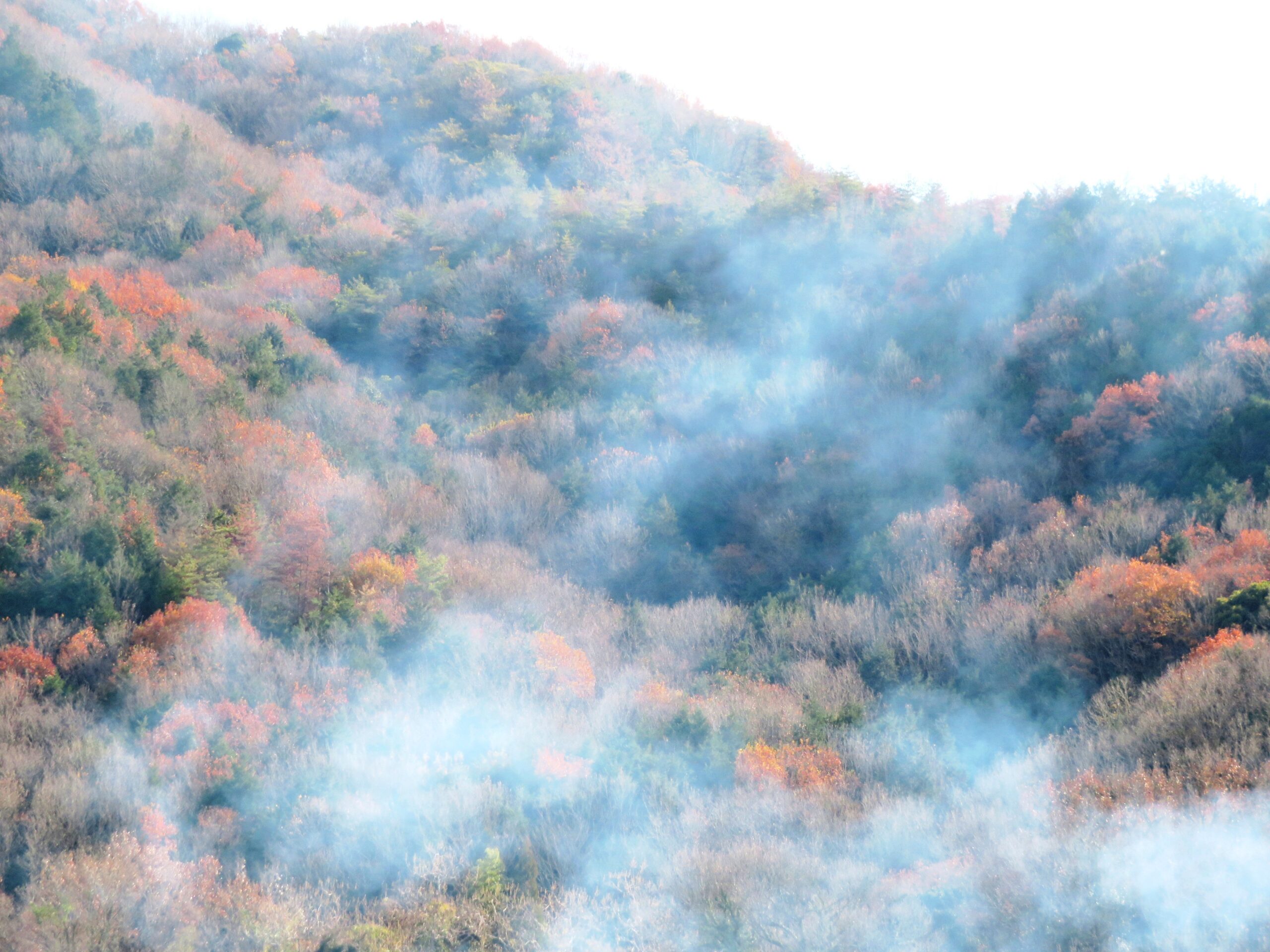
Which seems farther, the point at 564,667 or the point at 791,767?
the point at 564,667

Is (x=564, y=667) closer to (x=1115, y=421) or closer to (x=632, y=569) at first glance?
(x=632, y=569)

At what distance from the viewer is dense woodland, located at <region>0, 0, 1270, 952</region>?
530 centimetres

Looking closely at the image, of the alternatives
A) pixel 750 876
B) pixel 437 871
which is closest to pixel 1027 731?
pixel 750 876

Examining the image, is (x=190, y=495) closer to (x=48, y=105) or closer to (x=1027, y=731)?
(x=1027, y=731)

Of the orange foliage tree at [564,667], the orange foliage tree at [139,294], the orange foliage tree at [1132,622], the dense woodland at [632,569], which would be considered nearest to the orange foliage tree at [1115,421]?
the dense woodland at [632,569]

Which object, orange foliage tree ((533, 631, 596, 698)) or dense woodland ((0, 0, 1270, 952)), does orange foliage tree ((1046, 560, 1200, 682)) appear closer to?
dense woodland ((0, 0, 1270, 952))

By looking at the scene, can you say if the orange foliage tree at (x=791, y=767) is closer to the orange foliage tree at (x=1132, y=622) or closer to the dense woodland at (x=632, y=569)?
the dense woodland at (x=632, y=569)

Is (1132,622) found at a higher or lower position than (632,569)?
higher

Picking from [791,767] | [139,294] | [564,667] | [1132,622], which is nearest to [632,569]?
[564,667]

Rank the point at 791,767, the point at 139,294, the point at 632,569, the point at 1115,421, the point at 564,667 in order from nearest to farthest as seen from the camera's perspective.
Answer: the point at 791,767 → the point at 564,667 → the point at 1115,421 → the point at 632,569 → the point at 139,294

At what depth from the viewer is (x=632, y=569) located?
1117 centimetres

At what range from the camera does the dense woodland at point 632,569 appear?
5.30 metres

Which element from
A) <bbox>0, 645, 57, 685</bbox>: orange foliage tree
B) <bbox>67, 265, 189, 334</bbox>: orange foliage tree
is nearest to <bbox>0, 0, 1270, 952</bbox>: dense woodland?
→ <bbox>0, 645, 57, 685</bbox>: orange foliage tree

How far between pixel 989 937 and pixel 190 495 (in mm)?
9232
